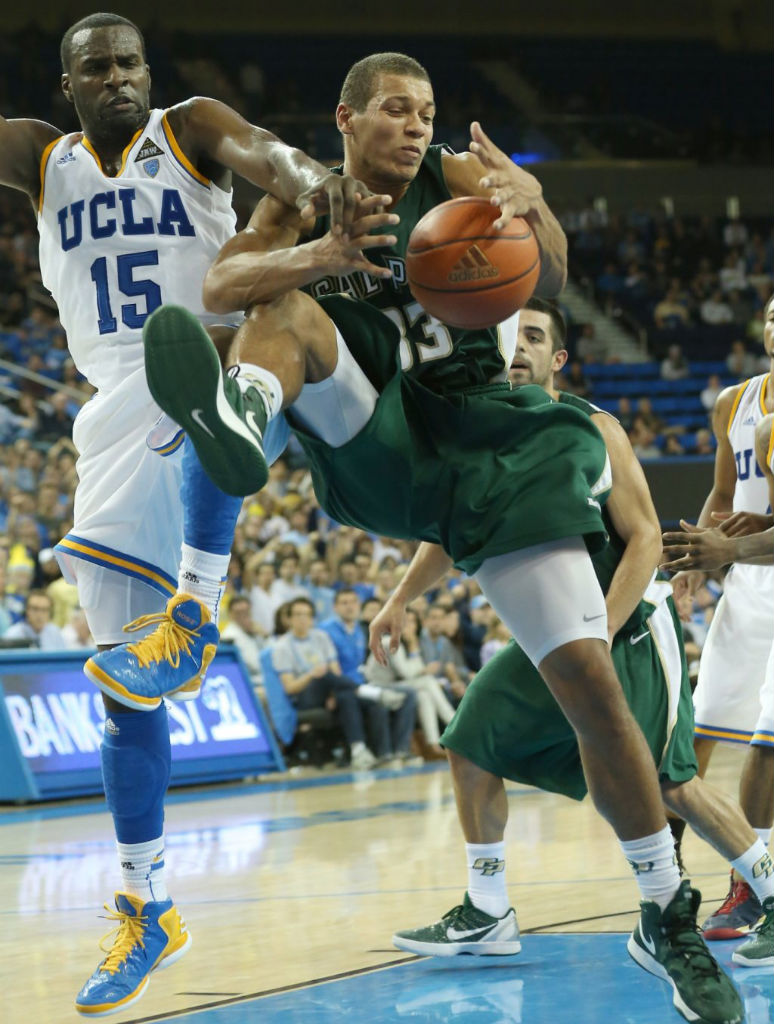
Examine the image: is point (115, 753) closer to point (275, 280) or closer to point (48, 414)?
point (275, 280)

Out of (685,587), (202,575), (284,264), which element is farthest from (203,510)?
(685,587)

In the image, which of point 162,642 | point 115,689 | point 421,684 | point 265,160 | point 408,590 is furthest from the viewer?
point 421,684

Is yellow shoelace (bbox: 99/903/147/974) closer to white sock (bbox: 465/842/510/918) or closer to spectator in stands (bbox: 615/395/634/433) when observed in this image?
white sock (bbox: 465/842/510/918)

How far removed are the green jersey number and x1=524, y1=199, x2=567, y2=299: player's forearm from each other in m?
0.27

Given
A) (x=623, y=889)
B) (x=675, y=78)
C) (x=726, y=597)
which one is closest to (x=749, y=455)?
(x=726, y=597)

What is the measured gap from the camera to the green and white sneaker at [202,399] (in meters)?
2.97

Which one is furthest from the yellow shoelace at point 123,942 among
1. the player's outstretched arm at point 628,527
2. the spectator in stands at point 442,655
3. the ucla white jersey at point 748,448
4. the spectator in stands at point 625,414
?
the spectator in stands at point 625,414

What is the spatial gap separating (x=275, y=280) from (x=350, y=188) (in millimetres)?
270

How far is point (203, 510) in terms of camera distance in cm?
383

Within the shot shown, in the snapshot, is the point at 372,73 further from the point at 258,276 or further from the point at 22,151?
the point at 22,151

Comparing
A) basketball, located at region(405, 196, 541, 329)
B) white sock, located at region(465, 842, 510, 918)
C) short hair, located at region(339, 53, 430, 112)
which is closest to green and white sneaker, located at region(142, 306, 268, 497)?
basketball, located at region(405, 196, 541, 329)

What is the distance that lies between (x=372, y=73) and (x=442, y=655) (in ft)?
31.1

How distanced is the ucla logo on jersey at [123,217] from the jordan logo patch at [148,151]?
0.38 feet

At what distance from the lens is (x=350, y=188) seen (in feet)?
10.5
